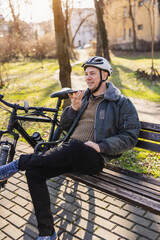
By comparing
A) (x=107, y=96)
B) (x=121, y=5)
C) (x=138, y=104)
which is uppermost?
(x=121, y=5)

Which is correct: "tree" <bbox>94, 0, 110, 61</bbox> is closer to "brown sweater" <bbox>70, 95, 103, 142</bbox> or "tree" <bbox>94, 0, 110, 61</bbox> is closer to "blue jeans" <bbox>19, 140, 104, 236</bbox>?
"brown sweater" <bbox>70, 95, 103, 142</bbox>

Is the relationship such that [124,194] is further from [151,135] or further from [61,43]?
[61,43]

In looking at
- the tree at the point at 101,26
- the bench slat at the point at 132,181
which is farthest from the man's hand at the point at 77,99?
the tree at the point at 101,26

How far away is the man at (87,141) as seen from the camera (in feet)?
9.03

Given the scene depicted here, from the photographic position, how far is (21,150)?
5.41 meters

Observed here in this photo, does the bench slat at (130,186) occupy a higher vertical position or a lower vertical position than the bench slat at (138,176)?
higher

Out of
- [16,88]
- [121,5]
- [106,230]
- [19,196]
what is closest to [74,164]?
[106,230]

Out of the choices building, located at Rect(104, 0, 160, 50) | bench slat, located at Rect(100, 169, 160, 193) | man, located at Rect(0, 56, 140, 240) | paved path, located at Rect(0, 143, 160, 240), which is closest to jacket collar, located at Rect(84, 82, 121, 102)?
man, located at Rect(0, 56, 140, 240)

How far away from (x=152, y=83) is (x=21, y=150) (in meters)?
8.19

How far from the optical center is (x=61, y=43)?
22.2ft

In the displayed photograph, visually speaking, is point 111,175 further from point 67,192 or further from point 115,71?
point 115,71

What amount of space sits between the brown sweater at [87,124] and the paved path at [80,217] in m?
0.88

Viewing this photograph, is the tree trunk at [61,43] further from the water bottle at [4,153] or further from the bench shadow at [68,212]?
the water bottle at [4,153]

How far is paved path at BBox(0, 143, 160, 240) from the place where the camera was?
2920 mm
